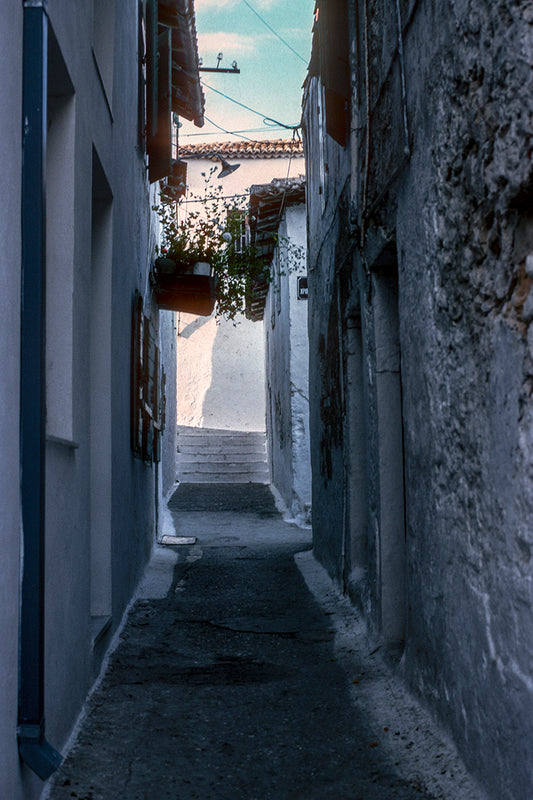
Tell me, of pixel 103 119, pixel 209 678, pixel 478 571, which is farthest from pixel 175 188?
pixel 478 571

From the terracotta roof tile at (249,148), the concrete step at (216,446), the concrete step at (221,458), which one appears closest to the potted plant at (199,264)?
the concrete step at (221,458)

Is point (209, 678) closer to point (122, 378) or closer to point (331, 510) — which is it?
point (122, 378)

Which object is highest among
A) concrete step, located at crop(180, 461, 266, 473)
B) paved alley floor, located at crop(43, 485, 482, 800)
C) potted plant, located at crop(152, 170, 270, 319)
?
potted plant, located at crop(152, 170, 270, 319)

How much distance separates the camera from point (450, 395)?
325 centimetres

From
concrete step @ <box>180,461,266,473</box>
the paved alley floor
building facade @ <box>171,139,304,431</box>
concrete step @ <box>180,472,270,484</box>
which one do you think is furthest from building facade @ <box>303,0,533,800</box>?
building facade @ <box>171,139,304,431</box>

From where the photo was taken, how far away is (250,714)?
3.90 metres

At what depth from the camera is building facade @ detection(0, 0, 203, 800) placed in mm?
2469

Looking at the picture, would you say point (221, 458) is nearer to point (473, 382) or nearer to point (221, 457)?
point (221, 457)

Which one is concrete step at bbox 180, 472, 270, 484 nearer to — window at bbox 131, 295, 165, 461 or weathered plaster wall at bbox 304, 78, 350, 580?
weathered plaster wall at bbox 304, 78, 350, 580

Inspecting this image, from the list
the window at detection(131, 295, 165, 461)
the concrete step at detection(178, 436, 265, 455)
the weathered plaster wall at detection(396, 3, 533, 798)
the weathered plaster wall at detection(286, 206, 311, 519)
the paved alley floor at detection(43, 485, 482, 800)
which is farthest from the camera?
the concrete step at detection(178, 436, 265, 455)

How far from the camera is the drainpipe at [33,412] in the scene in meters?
2.52

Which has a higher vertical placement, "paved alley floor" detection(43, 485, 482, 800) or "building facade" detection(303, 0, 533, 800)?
"building facade" detection(303, 0, 533, 800)

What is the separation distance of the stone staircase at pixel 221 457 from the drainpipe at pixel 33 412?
14898 mm

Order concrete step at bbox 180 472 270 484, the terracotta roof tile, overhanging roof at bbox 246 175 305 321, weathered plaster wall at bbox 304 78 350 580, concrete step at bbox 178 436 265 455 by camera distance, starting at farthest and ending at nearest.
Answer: the terracotta roof tile < concrete step at bbox 178 436 265 455 < concrete step at bbox 180 472 270 484 < overhanging roof at bbox 246 175 305 321 < weathered plaster wall at bbox 304 78 350 580
